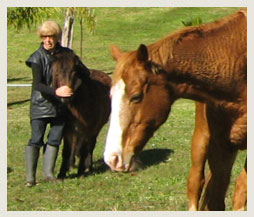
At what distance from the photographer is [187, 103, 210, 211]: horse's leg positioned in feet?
19.1

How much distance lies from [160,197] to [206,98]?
3.10m

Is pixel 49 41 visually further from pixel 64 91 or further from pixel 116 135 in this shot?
pixel 116 135

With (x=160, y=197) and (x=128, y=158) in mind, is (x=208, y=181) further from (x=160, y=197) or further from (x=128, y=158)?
(x=128, y=158)

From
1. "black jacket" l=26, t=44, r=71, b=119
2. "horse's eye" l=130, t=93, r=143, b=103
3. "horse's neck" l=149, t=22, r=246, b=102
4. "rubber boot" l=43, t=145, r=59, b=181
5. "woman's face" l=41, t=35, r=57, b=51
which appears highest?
"horse's neck" l=149, t=22, r=246, b=102

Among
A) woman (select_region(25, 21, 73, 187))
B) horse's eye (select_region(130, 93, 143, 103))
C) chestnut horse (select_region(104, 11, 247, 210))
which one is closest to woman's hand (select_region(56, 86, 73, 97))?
woman (select_region(25, 21, 73, 187))

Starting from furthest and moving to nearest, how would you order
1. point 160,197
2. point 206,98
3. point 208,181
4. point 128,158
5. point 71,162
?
point 71,162 → point 160,197 → point 208,181 → point 206,98 → point 128,158

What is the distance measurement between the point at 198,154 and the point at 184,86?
55.8 inches

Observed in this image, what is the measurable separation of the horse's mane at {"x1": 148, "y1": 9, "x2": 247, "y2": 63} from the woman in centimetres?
402

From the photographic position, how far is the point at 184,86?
4758 millimetres

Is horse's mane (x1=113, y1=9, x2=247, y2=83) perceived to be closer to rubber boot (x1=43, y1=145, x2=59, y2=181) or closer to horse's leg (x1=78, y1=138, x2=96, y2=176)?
rubber boot (x1=43, y1=145, x2=59, y2=181)

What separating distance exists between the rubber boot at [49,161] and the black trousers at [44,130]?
7 cm

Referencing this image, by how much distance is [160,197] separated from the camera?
7.88m

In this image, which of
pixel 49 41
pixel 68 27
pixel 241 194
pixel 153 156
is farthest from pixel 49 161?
pixel 68 27

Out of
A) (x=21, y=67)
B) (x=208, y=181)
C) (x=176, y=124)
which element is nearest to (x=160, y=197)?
(x=208, y=181)
